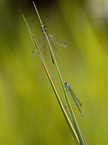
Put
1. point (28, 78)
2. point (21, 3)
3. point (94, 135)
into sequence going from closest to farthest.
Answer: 1. point (94, 135)
2. point (28, 78)
3. point (21, 3)

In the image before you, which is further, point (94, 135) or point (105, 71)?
point (105, 71)

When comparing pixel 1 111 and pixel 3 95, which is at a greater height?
pixel 3 95

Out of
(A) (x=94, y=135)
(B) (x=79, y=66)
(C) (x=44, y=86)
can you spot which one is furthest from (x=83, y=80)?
(A) (x=94, y=135)

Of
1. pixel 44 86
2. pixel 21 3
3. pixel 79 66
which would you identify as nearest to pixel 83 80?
pixel 79 66

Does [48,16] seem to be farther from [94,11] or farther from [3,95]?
[3,95]

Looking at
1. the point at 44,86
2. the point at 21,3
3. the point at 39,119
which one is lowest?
the point at 39,119

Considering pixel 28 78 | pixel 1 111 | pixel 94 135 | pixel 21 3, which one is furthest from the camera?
pixel 21 3
